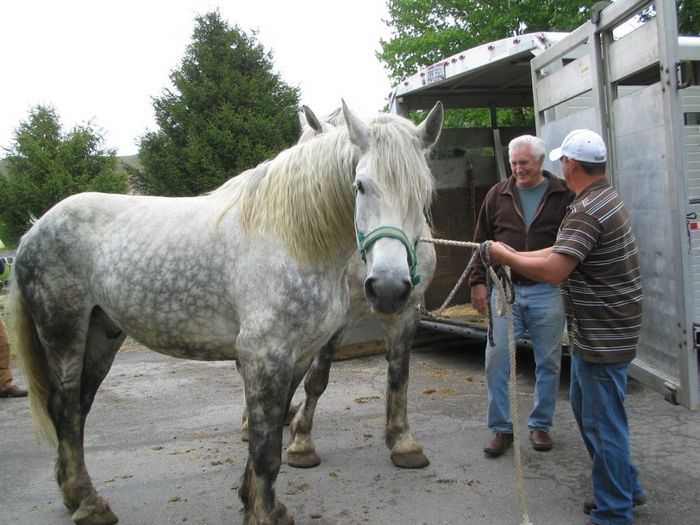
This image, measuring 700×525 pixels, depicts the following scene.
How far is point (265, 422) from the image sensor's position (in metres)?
2.44

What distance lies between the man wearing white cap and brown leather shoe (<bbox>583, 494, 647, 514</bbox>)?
0.18 meters

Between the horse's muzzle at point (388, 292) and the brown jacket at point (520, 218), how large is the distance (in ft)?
5.74

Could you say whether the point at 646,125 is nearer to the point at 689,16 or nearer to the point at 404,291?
the point at 404,291

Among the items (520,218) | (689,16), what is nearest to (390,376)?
(520,218)

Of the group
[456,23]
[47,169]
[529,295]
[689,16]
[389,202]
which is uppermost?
[456,23]

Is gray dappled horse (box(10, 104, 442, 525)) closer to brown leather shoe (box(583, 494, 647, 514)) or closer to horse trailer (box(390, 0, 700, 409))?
brown leather shoe (box(583, 494, 647, 514))

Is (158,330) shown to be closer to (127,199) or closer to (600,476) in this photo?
(127,199)

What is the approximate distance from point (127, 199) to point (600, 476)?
270 centimetres

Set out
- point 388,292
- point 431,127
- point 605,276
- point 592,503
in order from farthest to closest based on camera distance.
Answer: point 592,503 < point 605,276 < point 431,127 < point 388,292

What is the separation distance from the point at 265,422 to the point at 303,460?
1.25m

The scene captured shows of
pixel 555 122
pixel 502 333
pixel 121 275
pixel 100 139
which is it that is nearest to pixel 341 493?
pixel 502 333

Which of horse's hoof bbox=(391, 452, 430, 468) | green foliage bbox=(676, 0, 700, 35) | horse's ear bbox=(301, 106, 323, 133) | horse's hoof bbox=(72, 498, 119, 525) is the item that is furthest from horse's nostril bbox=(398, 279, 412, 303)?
green foliage bbox=(676, 0, 700, 35)

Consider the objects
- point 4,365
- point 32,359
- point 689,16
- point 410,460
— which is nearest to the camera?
point 32,359

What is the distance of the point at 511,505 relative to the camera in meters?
2.89
